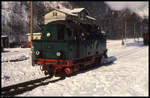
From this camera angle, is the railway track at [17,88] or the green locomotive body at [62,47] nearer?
the railway track at [17,88]

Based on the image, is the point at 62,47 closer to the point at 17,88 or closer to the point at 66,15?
the point at 17,88

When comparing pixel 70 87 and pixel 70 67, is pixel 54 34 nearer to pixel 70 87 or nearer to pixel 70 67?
pixel 70 67

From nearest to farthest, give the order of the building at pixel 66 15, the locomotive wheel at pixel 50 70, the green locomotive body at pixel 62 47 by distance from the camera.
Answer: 1. the green locomotive body at pixel 62 47
2. the locomotive wheel at pixel 50 70
3. the building at pixel 66 15

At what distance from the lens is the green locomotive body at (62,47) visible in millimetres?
11023

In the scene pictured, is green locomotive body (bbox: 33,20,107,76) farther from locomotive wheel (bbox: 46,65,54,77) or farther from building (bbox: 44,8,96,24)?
building (bbox: 44,8,96,24)

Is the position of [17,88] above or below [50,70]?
below

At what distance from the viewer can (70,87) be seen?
30.1 feet

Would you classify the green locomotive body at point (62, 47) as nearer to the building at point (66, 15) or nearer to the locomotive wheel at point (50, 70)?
the locomotive wheel at point (50, 70)

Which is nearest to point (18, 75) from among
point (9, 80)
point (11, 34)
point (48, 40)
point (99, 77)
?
point (9, 80)

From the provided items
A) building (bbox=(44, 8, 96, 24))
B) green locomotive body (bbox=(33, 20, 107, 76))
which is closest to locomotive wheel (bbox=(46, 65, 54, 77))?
green locomotive body (bbox=(33, 20, 107, 76))

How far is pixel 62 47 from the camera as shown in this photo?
10938 mm

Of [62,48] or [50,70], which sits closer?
[62,48]

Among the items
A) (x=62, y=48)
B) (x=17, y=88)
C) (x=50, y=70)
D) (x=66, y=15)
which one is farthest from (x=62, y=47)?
(x=66, y=15)

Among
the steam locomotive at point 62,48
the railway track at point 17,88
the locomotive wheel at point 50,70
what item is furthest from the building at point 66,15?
the railway track at point 17,88
